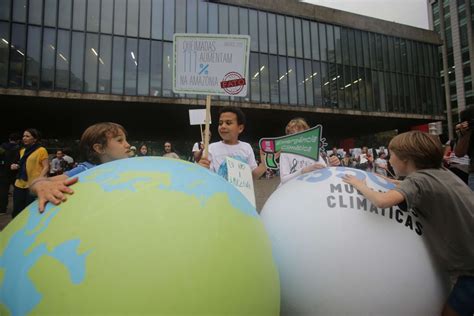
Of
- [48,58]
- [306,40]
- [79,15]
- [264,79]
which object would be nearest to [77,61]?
[48,58]

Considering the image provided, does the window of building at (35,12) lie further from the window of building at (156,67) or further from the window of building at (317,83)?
the window of building at (317,83)

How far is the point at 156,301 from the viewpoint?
1100 millimetres

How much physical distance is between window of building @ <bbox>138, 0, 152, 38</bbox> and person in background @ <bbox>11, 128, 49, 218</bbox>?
59.6ft

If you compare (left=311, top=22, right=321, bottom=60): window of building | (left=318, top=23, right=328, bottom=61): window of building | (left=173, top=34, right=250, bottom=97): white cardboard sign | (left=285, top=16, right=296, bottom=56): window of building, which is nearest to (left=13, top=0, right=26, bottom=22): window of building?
(left=285, top=16, right=296, bottom=56): window of building

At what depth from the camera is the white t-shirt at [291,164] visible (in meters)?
2.86

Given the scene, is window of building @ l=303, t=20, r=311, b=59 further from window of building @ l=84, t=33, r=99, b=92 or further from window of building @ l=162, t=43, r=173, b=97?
window of building @ l=84, t=33, r=99, b=92

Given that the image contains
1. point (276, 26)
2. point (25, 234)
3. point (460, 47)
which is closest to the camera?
point (25, 234)

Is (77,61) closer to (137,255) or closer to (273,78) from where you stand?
(273,78)

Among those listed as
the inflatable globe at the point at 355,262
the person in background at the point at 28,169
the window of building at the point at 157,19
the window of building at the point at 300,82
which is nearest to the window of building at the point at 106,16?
the window of building at the point at 157,19

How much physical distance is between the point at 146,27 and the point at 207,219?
23224mm

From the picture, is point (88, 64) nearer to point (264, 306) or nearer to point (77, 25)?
point (77, 25)

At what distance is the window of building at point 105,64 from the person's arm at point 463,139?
20.3m

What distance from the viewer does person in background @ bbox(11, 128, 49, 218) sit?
5.51 metres

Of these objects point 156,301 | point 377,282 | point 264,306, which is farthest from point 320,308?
point 156,301
